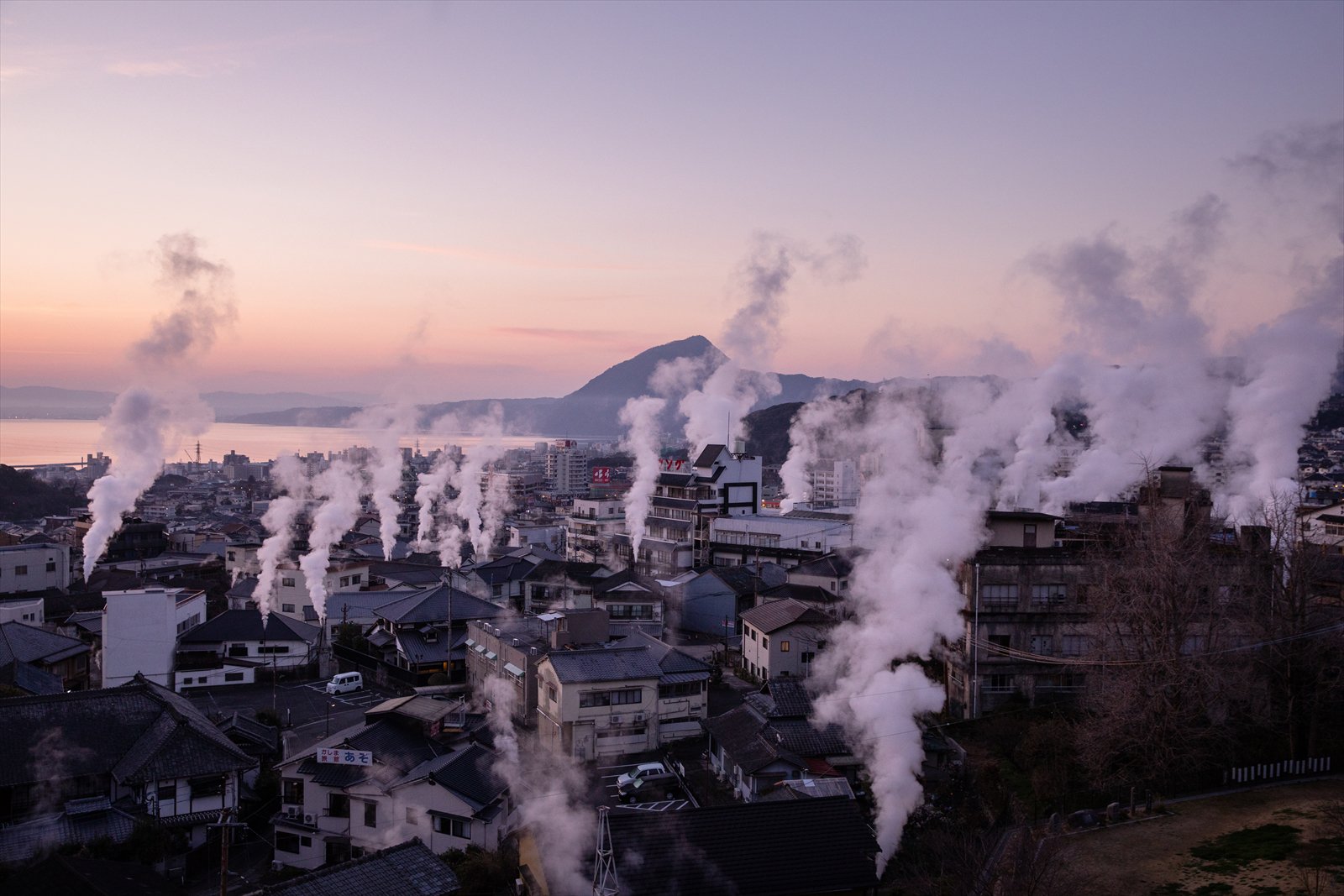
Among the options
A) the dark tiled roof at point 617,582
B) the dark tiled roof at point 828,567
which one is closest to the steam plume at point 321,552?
the dark tiled roof at point 617,582

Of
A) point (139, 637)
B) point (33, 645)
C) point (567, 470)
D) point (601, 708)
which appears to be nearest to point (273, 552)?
point (139, 637)

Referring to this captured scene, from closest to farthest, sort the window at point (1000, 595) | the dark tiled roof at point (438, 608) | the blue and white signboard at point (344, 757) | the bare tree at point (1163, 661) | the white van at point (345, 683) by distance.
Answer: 1. the blue and white signboard at point (344, 757)
2. the bare tree at point (1163, 661)
3. the window at point (1000, 595)
4. the white van at point (345, 683)
5. the dark tiled roof at point (438, 608)

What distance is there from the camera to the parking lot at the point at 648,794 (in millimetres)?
16484

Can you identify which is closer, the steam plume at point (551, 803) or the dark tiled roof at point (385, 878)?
the dark tiled roof at point (385, 878)

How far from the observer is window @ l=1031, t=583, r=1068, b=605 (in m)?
20.2

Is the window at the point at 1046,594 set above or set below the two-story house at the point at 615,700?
above

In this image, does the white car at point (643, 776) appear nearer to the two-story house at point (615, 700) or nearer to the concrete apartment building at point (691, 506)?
the two-story house at point (615, 700)

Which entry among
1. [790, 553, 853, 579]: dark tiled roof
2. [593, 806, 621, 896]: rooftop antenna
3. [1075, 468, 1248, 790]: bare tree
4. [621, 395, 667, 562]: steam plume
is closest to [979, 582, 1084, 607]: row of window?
[1075, 468, 1248, 790]: bare tree

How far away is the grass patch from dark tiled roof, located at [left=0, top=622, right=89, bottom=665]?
25802 mm

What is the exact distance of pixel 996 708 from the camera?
65.3 feet

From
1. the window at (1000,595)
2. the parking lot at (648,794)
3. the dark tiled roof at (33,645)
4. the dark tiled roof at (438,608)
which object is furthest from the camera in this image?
the dark tiled roof at (438,608)

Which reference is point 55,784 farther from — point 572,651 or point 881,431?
point 881,431

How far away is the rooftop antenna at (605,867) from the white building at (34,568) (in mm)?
32413

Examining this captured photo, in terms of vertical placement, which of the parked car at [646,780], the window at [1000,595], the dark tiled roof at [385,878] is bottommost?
the parked car at [646,780]
